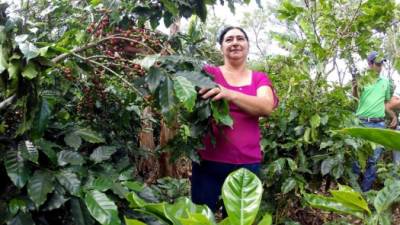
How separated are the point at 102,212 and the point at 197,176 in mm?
915

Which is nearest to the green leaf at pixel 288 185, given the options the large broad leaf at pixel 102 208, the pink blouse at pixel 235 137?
the pink blouse at pixel 235 137

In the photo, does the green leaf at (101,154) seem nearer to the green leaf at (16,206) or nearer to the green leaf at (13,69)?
the green leaf at (16,206)

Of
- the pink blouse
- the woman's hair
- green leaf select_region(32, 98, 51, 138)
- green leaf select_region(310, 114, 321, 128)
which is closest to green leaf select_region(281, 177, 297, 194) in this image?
green leaf select_region(310, 114, 321, 128)

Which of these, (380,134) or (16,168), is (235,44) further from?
(380,134)

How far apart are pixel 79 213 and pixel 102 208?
0.11 metres

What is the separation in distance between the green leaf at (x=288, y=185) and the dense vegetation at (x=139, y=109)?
12 millimetres

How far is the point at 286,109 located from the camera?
8.60ft

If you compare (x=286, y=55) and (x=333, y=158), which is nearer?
(x=333, y=158)

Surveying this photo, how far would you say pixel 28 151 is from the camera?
1.27 meters

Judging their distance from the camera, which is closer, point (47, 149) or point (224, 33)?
point (47, 149)

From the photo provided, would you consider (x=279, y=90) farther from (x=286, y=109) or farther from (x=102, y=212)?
(x=102, y=212)

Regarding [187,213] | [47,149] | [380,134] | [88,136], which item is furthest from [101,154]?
[380,134]

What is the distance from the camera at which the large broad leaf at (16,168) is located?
1205mm

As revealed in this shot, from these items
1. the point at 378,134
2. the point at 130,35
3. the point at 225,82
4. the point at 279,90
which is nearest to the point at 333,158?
the point at 279,90
